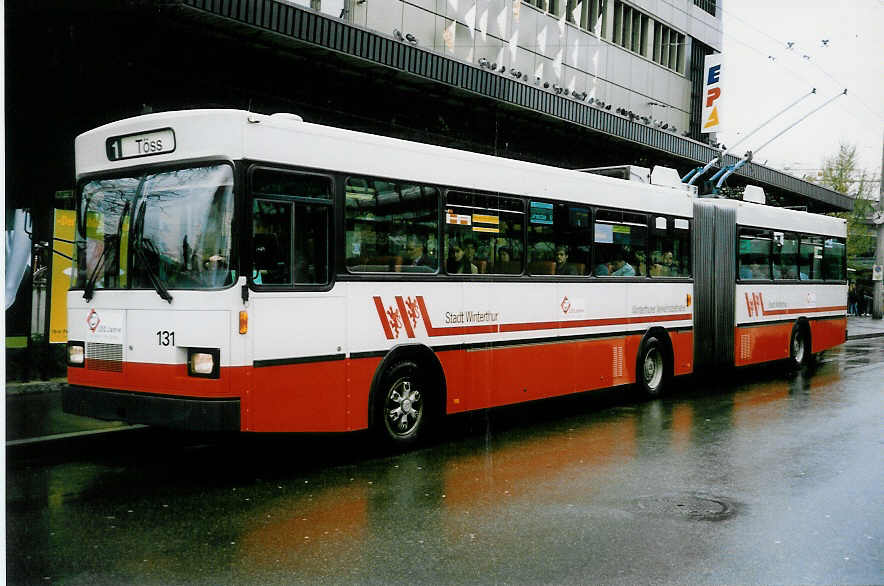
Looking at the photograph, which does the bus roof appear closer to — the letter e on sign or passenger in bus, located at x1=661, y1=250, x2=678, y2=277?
passenger in bus, located at x1=661, y1=250, x2=678, y2=277

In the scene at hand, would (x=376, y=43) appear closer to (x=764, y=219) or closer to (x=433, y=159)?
(x=433, y=159)

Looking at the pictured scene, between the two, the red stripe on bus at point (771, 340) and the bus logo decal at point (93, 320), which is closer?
the bus logo decal at point (93, 320)

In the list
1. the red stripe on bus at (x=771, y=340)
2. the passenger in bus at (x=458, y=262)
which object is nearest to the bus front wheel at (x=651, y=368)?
the red stripe on bus at (x=771, y=340)

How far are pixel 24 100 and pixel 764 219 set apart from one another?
12.1 m

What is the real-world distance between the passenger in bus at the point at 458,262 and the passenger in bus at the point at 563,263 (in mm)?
1639

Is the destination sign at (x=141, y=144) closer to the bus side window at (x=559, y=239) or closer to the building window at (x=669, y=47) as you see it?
the bus side window at (x=559, y=239)

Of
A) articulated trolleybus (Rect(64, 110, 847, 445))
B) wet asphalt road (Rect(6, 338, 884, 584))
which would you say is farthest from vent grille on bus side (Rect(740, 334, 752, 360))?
wet asphalt road (Rect(6, 338, 884, 584))

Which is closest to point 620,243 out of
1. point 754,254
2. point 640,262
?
point 640,262

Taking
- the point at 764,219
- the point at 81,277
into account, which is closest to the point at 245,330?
the point at 81,277

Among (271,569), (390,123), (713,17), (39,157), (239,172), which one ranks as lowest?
(271,569)

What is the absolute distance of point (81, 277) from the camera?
823 cm

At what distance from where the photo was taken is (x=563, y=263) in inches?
429

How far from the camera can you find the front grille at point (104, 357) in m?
7.73

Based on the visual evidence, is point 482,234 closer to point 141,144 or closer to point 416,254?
point 416,254
